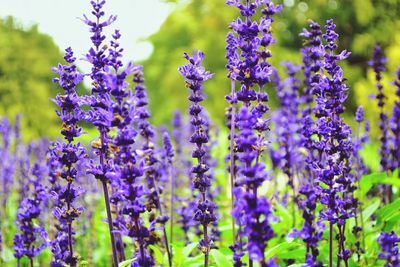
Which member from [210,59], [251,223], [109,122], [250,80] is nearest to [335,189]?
[250,80]

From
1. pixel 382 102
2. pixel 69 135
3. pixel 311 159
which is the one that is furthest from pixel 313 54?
pixel 69 135

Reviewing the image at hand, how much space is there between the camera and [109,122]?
12.7ft

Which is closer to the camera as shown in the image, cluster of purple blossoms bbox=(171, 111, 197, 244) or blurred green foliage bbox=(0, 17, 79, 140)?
cluster of purple blossoms bbox=(171, 111, 197, 244)

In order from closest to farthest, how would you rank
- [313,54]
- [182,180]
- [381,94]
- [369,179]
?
[313,54] → [369,179] → [381,94] → [182,180]

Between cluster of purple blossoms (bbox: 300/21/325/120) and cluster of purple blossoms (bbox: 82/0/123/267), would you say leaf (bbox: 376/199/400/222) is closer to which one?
cluster of purple blossoms (bbox: 300/21/325/120)

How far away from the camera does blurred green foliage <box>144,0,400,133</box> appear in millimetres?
18688

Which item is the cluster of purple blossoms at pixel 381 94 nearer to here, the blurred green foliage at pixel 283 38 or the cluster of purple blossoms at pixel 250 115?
the cluster of purple blossoms at pixel 250 115

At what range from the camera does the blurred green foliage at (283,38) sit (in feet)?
61.3

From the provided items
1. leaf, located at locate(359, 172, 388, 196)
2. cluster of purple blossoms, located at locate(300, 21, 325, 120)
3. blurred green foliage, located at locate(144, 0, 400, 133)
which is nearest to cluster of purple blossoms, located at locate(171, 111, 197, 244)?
cluster of purple blossoms, located at locate(300, 21, 325, 120)

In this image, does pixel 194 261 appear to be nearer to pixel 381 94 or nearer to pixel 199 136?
pixel 199 136

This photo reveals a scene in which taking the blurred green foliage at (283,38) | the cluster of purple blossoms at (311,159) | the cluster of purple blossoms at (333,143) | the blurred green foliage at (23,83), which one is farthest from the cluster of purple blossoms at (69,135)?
the blurred green foliage at (23,83)

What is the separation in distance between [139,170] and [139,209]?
0.87 feet

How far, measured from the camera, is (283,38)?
31281 millimetres

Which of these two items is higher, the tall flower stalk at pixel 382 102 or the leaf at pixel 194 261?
the tall flower stalk at pixel 382 102
